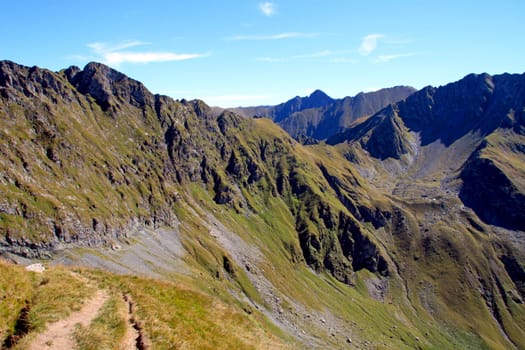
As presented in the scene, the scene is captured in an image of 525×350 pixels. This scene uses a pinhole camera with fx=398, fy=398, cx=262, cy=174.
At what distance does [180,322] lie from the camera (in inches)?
1316

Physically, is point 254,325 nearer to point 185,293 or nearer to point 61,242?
point 185,293

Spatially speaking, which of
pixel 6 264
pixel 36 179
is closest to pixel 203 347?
pixel 6 264

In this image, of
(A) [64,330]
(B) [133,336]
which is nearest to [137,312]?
(B) [133,336]

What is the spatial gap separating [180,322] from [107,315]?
19.4ft

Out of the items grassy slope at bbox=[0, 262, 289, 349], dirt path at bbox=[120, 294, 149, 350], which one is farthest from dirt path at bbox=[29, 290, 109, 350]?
dirt path at bbox=[120, 294, 149, 350]

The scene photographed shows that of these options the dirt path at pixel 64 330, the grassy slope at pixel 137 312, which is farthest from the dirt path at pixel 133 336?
the dirt path at pixel 64 330

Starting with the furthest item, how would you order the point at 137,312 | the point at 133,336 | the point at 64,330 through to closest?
the point at 137,312 → the point at 133,336 → the point at 64,330

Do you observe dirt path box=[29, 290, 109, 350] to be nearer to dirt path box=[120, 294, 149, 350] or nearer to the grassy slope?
the grassy slope

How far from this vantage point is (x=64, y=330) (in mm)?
27828

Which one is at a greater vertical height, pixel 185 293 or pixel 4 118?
pixel 4 118

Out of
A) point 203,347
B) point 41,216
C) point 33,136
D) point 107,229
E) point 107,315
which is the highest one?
point 33,136

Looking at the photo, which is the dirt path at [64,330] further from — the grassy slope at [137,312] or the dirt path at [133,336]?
the dirt path at [133,336]

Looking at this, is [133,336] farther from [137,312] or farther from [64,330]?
[64,330]

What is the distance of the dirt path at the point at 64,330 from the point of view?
25.9 m
